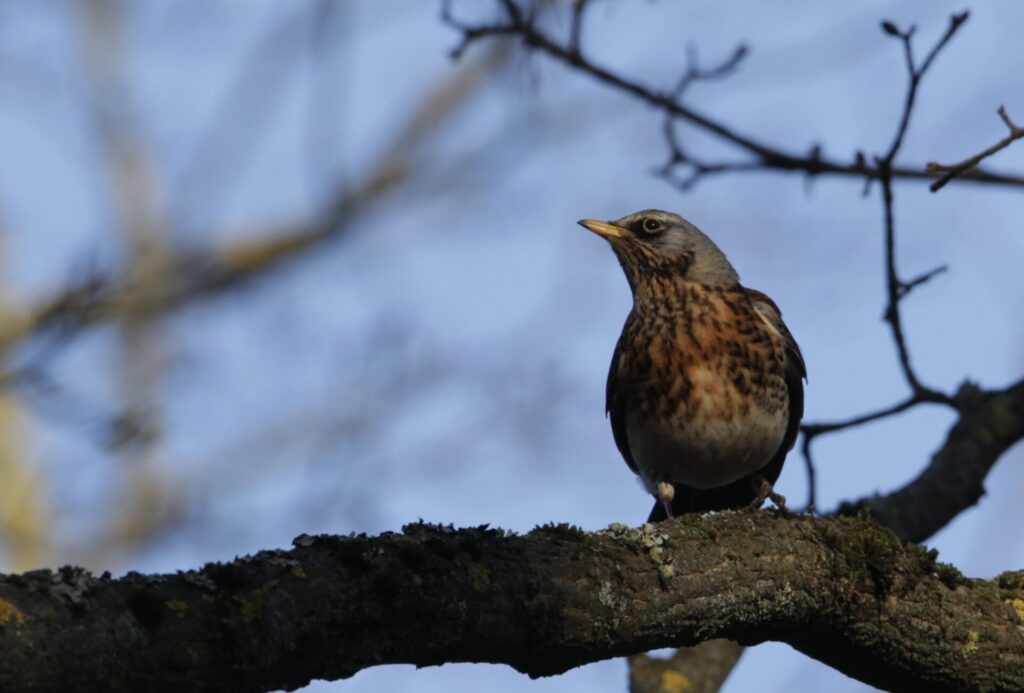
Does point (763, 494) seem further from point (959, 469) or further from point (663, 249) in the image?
point (663, 249)

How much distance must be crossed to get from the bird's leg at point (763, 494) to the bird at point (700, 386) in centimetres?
1

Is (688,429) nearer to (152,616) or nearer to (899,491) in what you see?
(899,491)

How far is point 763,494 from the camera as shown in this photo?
6156 mm

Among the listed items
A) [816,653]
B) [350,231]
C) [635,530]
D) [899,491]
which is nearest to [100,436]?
[635,530]

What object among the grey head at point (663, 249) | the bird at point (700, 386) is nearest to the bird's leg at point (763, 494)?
the bird at point (700, 386)

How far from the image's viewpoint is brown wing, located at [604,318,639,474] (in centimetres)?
677

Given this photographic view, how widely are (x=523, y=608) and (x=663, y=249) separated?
4054 millimetres

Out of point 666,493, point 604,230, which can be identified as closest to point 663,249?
point 604,230

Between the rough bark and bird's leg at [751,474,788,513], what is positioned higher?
bird's leg at [751,474,788,513]

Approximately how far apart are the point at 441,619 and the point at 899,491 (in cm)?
357

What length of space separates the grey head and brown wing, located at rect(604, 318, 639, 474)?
0.42m

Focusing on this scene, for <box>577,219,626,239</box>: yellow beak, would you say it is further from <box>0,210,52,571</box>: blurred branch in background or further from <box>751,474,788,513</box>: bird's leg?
<box>0,210,52,571</box>: blurred branch in background

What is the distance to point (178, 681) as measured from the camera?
284 cm

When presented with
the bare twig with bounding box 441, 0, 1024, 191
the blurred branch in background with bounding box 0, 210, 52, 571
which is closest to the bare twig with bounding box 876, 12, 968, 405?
the bare twig with bounding box 441, 0, 1024, 191
